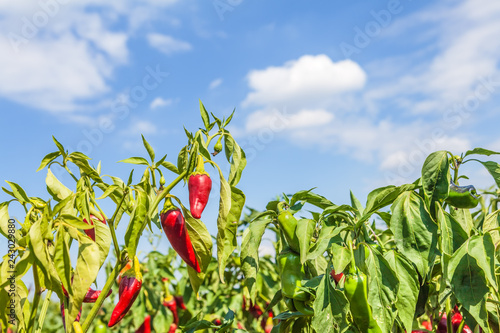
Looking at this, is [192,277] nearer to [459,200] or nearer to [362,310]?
[362,310]

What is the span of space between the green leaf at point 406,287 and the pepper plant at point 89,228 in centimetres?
45

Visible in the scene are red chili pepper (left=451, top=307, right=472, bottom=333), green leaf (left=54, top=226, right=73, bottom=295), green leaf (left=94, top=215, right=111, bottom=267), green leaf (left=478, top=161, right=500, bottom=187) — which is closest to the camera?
green leaf (left=54, top=226, right=73, bottom=295)

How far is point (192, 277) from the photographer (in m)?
1.39

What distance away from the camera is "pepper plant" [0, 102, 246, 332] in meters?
1.10

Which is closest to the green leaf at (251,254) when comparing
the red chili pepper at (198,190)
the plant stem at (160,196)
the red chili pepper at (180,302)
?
the red chili pepper at (198,190)

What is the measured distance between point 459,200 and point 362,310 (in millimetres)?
428

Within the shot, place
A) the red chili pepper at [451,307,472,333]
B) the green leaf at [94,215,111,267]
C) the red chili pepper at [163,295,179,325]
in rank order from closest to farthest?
the green leaf at [94,215,111,267] → the red chili pepper at [451,307,472,333] → the red chili pepper at [163,295,179,325]

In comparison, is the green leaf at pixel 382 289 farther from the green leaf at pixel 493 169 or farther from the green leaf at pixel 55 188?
the green leaf at pixel 55 188

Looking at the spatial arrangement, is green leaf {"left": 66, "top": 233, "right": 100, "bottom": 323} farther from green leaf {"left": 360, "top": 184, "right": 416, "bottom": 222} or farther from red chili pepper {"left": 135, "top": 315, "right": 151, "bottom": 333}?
red chili pepper {"left": 135, "top": 315, "right": 151, "bottom": 333}

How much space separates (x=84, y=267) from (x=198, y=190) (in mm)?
344

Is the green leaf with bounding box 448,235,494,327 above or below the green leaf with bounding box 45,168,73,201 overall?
below

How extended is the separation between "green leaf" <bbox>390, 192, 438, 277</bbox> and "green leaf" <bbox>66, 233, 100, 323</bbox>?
0.77 m

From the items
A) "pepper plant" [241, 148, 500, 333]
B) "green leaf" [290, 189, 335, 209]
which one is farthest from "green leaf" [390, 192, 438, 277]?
"green leaf" [290, 189, 335, 209]

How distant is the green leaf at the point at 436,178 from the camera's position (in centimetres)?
140
